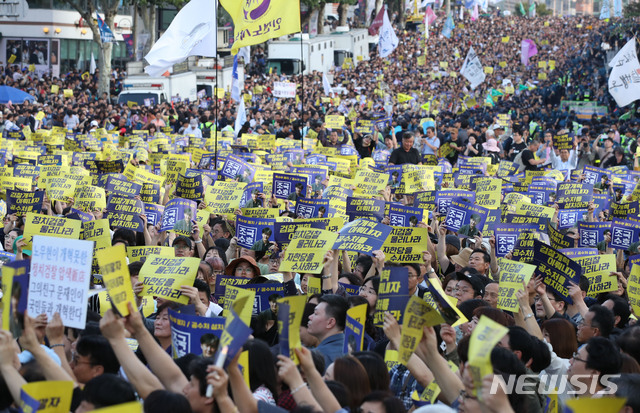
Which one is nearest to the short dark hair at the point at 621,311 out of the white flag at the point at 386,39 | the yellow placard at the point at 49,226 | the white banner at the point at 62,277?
the white banner at the point at 62,277

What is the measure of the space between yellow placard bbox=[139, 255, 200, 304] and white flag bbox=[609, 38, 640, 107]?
13925 millimetres

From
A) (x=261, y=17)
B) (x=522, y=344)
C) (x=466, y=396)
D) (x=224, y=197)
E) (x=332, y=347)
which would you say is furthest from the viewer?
(x=261, y=17)

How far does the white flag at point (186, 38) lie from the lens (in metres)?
15.9

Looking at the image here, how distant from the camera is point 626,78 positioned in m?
19.9

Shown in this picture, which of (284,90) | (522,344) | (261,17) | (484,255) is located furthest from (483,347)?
(284,90)

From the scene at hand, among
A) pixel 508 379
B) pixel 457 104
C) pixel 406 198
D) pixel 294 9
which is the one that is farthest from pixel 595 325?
pixel 457 104

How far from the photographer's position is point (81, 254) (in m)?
5.57

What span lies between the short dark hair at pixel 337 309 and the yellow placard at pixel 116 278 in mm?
1519

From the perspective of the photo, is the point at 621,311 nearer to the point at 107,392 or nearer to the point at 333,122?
the point at 107,392

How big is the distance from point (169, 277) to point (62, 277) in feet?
5.99

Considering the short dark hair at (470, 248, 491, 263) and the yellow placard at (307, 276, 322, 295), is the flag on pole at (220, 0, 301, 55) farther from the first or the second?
the yellow placard at (307, 276, 322, 295)

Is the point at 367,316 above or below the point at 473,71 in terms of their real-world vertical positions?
below

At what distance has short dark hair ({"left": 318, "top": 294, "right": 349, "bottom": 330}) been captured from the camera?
677cm

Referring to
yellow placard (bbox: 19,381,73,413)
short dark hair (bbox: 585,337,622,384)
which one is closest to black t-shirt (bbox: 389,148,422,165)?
short dark hair (bbox: 585,337,622,384)
